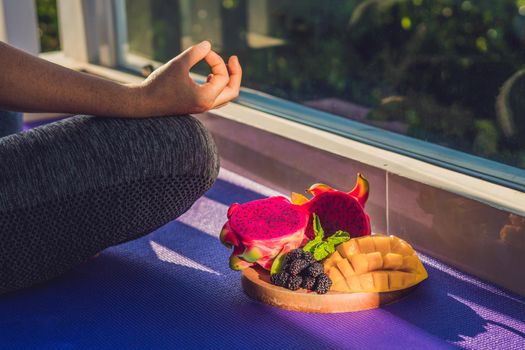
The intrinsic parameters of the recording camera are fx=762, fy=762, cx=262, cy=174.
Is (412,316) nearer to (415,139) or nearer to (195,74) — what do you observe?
(415,139)

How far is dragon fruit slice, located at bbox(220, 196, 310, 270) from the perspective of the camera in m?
1.30

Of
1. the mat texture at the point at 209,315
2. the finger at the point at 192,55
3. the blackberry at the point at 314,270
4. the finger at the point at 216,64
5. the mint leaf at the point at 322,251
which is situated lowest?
the mat texture at the point at 209,315

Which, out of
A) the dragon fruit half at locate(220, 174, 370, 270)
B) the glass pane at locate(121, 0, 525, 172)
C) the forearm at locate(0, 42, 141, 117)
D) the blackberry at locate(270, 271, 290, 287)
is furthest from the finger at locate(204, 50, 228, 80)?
the glass pane at locate(121, 0, 525, 172)

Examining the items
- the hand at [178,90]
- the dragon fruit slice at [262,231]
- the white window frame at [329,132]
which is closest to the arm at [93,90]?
the hand at [178,90]

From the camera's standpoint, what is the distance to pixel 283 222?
1340mm

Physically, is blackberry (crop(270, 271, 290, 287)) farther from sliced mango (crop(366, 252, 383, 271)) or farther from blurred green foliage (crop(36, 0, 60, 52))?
blurred green foliage (crop(36, 0, 60, 52))

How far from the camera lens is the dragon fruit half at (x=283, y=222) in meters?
1.30

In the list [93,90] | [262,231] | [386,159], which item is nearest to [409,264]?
[262,231]

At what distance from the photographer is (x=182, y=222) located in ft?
5.65

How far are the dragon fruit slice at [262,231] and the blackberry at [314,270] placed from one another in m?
0.05

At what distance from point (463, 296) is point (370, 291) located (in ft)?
0.63

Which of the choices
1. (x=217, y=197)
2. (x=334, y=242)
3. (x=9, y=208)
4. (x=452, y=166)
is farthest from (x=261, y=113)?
(x=9, y=208)

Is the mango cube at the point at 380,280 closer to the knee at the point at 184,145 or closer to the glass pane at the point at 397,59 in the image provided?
the knee at the point at 184,145

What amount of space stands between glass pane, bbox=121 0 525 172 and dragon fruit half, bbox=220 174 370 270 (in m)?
0.40
